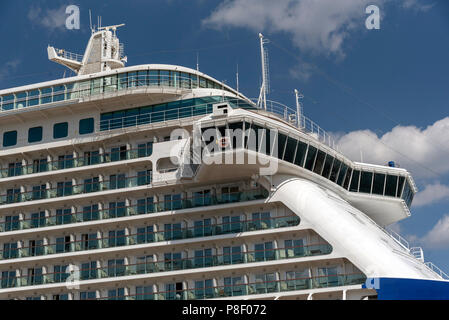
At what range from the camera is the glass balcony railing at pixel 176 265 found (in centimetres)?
Answer: 2844

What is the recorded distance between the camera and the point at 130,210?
32.2 metres

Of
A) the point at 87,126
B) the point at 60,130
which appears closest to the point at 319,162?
the point at 87,126

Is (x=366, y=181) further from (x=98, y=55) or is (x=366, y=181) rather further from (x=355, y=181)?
(x=98, y=55)

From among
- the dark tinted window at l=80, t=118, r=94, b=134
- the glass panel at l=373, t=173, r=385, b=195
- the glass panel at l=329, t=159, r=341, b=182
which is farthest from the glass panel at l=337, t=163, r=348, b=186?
the dark tinted window at l=80, t=118, r=94, b=134

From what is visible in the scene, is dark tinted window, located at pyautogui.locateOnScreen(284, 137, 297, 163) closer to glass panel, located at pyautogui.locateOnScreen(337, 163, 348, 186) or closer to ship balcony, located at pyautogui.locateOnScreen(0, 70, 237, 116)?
glass panel, located at pyautogui.locateOnScreen(337, 163, 348, 186)

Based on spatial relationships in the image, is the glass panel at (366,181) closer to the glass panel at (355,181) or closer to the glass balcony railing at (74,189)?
the glass panel at (355,181)

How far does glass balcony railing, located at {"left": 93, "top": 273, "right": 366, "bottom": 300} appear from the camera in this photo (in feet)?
88.6

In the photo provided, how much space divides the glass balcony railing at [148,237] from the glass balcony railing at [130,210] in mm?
977

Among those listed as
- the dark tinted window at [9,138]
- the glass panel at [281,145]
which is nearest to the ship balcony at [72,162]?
the dark tinted window at [9,138]

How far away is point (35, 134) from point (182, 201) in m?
9.46

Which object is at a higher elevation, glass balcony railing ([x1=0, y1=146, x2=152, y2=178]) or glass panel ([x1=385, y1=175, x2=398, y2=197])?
glass balcony railing ([x1=0, y1=146, x2=152, y2=178])

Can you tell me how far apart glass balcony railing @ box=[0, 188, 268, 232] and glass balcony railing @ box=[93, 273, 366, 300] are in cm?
384

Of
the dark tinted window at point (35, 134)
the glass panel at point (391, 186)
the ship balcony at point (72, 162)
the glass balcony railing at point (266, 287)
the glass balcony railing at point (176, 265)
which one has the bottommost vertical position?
the glass balcony railing at point (266, 287)
